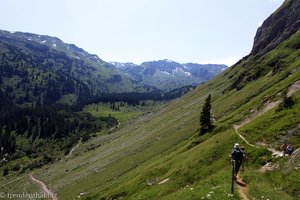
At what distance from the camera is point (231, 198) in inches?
1344

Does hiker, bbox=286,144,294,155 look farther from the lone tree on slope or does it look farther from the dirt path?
the dirt path

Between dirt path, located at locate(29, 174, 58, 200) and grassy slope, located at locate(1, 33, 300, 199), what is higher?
grassy slope, located at locate(1, 33, 300, 199)

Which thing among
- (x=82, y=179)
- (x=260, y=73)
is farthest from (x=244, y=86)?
(x=82, y=179)

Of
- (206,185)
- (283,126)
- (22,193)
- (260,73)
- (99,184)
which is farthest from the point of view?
(260,73)

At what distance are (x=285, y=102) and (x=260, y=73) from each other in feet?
316

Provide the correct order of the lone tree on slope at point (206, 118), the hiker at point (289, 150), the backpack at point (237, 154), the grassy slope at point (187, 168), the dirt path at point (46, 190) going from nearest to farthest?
the backpack at point (237, 154)
the grassy slope at point (187, 168)
the hiker at point (289, 150)
the lone tree on slope at point (206, 118)
the dirt path at point (46, 190)

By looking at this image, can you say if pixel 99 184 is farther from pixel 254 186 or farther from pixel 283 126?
pixel 254 186

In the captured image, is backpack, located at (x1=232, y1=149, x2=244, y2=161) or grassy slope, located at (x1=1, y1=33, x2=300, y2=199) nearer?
backpack, located at (x1=232, y1=149, x2=244, y2=161)

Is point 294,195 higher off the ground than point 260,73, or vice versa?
point 260,73

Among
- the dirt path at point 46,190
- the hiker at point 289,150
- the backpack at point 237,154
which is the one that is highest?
the backpack at point 237,154

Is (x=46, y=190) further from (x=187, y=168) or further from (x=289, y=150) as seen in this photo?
(x=289, y=150)

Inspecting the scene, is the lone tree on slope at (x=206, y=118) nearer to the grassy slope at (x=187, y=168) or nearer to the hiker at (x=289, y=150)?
the grassy slope at (x=187, y=168)

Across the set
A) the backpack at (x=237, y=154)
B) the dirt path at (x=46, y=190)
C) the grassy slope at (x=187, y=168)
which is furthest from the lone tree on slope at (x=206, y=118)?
the dirt path at (x=46, y=190)

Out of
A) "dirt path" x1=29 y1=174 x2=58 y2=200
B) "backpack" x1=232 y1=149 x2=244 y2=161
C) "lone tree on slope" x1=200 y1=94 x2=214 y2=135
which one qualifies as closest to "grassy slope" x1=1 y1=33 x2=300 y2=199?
"dirt path" x1=29 y1=174 x2=58 y2=200
